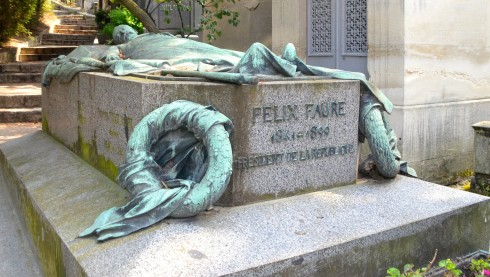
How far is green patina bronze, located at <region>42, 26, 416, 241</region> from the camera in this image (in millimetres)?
2926

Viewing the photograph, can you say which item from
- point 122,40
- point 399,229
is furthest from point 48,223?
point 122,40

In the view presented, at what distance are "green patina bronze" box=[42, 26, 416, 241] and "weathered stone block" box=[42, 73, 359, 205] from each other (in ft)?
0.39

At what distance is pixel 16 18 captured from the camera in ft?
55.7

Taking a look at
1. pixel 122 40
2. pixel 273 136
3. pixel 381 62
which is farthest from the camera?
pixel 381 62

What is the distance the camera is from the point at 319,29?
8.27 meters

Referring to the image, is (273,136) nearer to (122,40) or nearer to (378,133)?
(378,133)

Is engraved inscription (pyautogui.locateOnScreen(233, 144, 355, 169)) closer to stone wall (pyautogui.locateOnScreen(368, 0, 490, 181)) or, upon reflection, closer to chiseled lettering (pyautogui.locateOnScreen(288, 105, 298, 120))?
chiseled lettering (pyautogui.locateOnScreen(288, 105, 298, 120))

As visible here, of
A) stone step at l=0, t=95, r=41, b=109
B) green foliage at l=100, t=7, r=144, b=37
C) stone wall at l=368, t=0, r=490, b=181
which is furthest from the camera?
green foliage at l=100, t=7, r=144, b=37

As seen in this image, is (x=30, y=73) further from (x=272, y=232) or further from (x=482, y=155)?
(x=272, y=232)

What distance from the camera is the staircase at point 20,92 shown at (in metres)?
10.3

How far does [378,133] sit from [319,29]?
463 centimetres

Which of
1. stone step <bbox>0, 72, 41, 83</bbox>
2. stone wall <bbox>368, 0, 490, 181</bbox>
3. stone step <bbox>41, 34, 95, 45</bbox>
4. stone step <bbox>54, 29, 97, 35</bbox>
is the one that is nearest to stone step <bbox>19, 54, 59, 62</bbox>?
stone step <bbox>0, 72, 41, 83</bbox>

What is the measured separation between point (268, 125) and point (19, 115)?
7.97m

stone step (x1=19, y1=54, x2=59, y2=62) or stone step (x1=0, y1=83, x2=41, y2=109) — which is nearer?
stone step (x1=0, y1=83, x2=41, y2=109)
